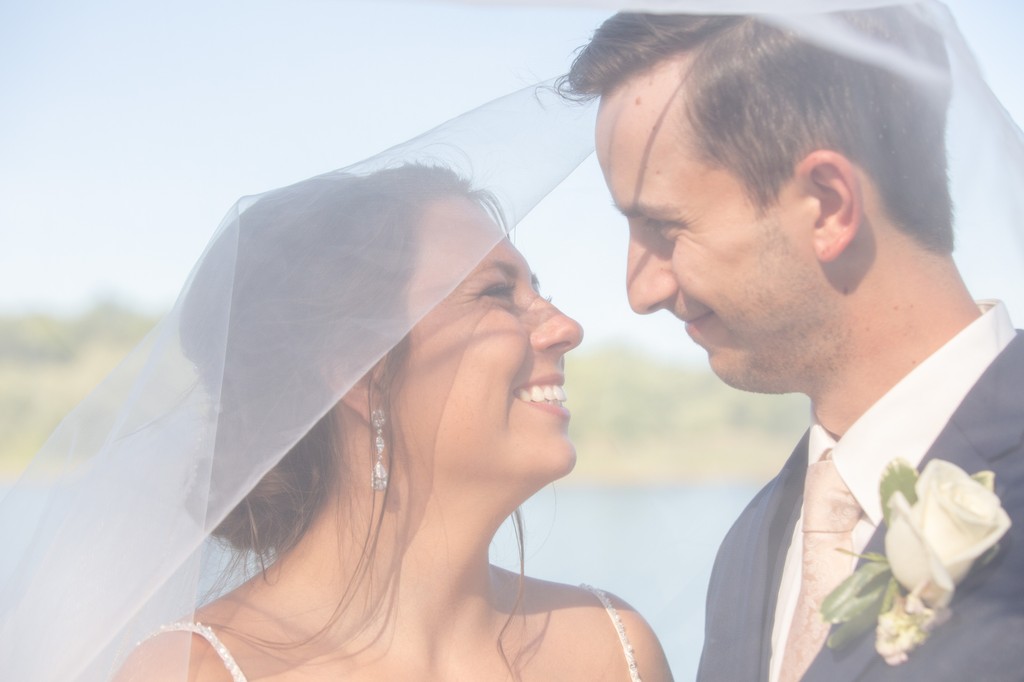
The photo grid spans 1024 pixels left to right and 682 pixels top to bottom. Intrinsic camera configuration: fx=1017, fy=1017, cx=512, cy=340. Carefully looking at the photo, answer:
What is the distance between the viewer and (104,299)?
326 cm

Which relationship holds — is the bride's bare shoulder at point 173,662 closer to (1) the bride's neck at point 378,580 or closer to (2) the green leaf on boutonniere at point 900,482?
(1) the bride's neck at point 378,580

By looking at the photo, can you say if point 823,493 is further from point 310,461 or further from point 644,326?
point 310,461

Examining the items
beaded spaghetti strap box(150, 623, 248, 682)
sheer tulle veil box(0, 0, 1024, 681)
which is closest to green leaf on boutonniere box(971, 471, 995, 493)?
sheer tulle veil box(0, 0, 1024, 681)

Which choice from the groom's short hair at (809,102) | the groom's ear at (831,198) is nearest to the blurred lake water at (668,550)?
the groom's ear at (831,198)

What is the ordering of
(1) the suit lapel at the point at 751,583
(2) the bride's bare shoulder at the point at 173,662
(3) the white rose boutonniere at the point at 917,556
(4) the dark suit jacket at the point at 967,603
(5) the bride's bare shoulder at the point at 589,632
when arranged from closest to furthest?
(3) the white rose boutonniere at the point at 917,556
(4) the dark suit jacket at the point at 967,603
(2) the bride's bare shoulder at the point at 173,662
(1) the suit lapel at the point at 751,583
(5) the bride's bare shoulder at the point at 589,632

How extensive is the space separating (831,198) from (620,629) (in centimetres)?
147

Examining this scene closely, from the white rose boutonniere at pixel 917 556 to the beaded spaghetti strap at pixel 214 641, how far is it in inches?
51.9

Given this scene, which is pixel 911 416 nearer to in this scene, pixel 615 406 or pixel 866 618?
pixel 866 618

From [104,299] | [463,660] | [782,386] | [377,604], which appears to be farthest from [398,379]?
[104,299]

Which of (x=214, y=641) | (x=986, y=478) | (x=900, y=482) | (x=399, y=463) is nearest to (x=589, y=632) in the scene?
A: (x=399, y=463)

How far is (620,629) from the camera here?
10.1 feet

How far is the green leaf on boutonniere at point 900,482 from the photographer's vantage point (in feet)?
6.21

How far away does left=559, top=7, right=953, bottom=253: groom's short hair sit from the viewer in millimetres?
2182

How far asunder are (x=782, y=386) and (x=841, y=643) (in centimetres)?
70
